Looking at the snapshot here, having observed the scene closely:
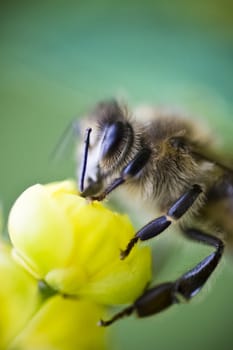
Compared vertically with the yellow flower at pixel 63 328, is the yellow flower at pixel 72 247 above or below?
above

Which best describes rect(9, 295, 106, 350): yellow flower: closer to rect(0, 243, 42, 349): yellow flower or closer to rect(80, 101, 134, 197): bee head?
rect(0, 243, 42, 349): yellow flower

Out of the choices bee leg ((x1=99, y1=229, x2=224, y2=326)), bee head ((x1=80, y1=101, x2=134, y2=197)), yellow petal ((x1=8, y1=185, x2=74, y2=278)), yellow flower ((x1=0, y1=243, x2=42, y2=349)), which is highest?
bee head ((x1=80, y1=101, x2=134, y2=197))

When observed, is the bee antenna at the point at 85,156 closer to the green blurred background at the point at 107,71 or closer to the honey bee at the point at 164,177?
the honey bee at the point at 164,177

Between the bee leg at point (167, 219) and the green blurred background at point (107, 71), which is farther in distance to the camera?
the green blurred background at point (107, 71)

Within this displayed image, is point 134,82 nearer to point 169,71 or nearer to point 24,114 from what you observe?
point 169,71

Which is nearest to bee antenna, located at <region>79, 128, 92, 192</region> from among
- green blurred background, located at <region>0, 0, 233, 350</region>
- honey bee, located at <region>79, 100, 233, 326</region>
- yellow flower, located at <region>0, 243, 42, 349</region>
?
honey bee, located at <region>79, 100, 233, 326</region>

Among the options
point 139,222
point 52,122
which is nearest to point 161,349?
point 139,222

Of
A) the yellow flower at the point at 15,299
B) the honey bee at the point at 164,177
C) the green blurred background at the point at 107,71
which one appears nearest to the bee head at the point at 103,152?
the honey bee at the point at 164,177
